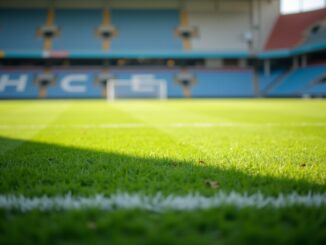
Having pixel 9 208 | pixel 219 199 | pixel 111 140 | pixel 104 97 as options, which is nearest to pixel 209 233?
pixel 219 199

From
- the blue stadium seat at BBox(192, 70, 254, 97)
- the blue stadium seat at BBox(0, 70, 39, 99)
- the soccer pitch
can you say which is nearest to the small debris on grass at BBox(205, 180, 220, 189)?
the soccer pitch

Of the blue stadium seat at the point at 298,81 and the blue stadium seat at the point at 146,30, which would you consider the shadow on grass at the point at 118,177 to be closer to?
the blue stadium seat at the point at 298,81

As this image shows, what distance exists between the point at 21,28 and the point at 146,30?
12713 mm

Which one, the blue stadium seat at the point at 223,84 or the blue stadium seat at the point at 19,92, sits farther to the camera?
the blue stadium seat at the point at 223,84

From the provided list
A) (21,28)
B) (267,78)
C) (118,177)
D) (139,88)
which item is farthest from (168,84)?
(118,177)

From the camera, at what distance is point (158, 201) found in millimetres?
1990

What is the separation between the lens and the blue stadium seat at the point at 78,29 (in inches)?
1271

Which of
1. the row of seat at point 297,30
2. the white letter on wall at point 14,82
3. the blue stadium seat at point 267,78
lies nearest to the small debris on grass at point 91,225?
the white letter on wall at point 14,82

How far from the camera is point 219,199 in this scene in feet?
6.64

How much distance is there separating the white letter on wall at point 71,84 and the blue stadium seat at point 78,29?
9.30 ft

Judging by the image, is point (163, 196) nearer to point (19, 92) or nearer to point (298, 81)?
point (298, 81)

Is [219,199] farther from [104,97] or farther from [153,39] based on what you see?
[153,39]

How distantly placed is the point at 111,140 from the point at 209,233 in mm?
3505

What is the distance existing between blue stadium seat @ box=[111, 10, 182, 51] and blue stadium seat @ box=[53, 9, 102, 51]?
1.93 metres
